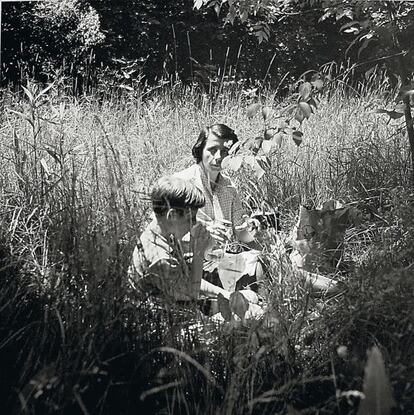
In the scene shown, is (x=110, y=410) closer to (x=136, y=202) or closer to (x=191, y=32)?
(x=136, y=202)

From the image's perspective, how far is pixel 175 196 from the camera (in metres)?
1.79

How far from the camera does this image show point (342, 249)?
1947mm

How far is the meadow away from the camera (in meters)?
1.43

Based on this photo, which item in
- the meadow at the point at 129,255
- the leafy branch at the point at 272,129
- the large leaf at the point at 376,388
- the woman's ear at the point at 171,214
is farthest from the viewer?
the leafy branch at the point at 272,129

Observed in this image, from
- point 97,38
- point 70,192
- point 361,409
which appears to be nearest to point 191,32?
point 97,38

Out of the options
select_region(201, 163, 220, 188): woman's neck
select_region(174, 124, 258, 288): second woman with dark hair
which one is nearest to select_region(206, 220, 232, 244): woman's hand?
select_region(174, 124, 258, 288): second woman with dark hair

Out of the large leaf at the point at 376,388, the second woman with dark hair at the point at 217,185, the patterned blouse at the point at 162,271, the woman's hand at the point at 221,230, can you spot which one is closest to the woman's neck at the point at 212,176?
the second woman with dark hair at the point at 217,185

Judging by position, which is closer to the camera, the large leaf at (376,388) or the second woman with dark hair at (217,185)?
the large leaf at (376,388)

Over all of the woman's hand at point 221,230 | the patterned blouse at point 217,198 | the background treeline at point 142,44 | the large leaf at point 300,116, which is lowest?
the woman's hand at point 221,230

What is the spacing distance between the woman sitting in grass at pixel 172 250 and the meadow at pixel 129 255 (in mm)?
44

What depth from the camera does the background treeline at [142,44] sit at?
7.25ft

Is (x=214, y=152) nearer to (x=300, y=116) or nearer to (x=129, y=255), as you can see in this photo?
(x=300, y=116)

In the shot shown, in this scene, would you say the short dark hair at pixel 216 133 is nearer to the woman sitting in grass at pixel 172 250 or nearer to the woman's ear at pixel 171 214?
the woman sitting in grass at pixel 172 250

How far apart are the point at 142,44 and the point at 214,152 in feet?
1.50
